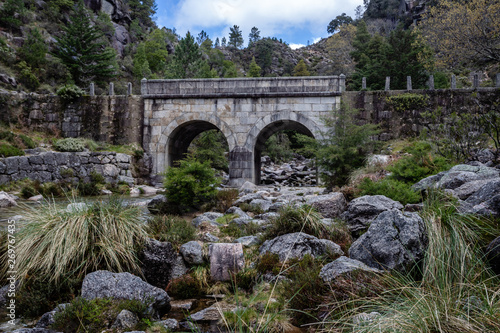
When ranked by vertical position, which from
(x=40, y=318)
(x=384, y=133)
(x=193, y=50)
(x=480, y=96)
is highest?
(x=193, y=50)

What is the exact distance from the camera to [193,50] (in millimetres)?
33375

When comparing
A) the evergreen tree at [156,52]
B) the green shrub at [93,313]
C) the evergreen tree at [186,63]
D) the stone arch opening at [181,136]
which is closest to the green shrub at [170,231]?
the green shrub at [93,313]

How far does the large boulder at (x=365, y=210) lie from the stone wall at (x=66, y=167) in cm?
1170

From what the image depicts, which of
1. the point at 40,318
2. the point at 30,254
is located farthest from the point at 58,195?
the point at 40,318

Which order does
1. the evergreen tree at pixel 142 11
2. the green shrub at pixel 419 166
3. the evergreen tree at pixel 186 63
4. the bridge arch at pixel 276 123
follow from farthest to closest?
the evergreen tree at pixel 142 11 < the evergreen tree at pixel 186 63 < the bridge arch at pixel 276 123 < the green shrub at pixel 419 166

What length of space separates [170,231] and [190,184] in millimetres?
3527

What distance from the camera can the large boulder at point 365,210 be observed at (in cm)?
534

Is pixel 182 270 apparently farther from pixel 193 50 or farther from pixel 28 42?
pixel 28 42

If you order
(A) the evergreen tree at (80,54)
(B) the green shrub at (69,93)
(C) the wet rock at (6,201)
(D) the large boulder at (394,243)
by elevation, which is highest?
(A) the evergreen tree at (80,54)

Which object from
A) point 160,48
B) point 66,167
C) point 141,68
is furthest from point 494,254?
point 160,48

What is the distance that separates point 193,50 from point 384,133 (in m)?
23.1

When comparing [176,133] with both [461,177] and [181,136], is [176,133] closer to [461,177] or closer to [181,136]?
[181,136]

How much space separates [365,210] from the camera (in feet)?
18.1

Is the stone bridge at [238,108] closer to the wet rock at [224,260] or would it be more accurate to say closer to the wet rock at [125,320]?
the wet rock at [224,260]
